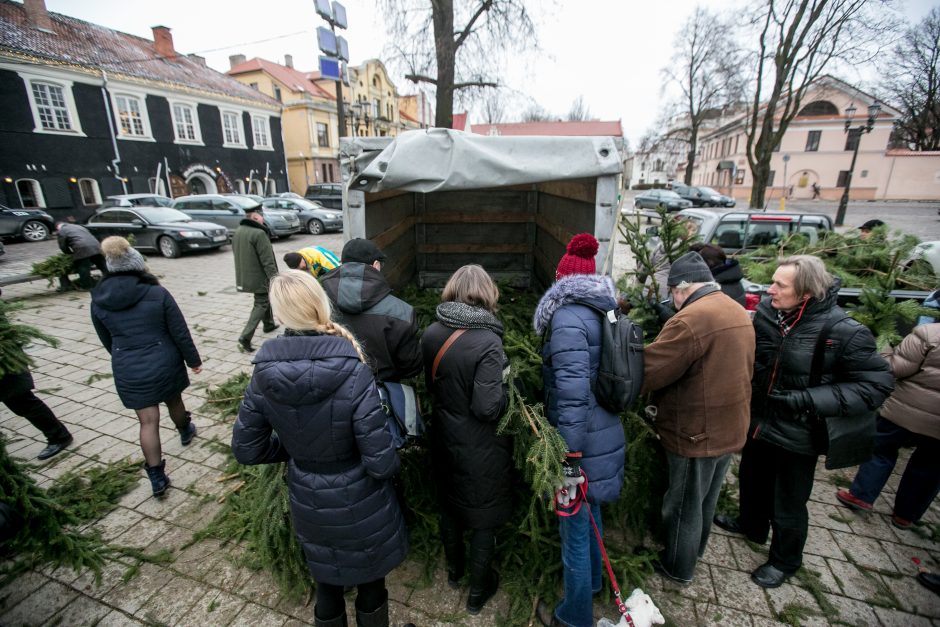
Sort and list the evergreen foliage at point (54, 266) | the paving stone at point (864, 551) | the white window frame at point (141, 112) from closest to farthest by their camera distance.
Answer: the paving stone at point (864, 551), the evergreen foliage at point (54, 266), the white window frame at point (141, 112)

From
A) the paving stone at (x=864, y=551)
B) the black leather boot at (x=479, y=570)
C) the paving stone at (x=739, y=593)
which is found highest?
→ the black leather boot at (x=479, y=570)

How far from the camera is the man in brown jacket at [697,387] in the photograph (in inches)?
89.0

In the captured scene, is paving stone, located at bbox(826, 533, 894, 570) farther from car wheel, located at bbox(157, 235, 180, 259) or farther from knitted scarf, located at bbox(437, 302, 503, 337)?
car wheel, located at bbox(157, 235, 180, 259)

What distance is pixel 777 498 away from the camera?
2713 mm

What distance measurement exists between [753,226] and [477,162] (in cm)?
664

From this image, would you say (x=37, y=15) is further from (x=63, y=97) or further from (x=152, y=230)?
(x=152, y=230)

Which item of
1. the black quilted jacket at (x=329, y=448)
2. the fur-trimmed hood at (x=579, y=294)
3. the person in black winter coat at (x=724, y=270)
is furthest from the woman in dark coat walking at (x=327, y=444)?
the person in black winter coat at (x=724, y=270)

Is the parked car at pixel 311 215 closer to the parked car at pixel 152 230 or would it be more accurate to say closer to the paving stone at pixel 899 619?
the parked car at pixel 152 230

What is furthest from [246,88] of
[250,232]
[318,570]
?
[318,570]

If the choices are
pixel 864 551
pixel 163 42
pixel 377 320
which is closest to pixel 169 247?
pixel 377 320

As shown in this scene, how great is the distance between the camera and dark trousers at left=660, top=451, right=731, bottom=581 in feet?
8.32

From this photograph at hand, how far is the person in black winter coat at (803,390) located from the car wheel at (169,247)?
50.6ft

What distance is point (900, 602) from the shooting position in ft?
8.68

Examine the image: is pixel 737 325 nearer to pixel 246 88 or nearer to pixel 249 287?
pixel 249 287
